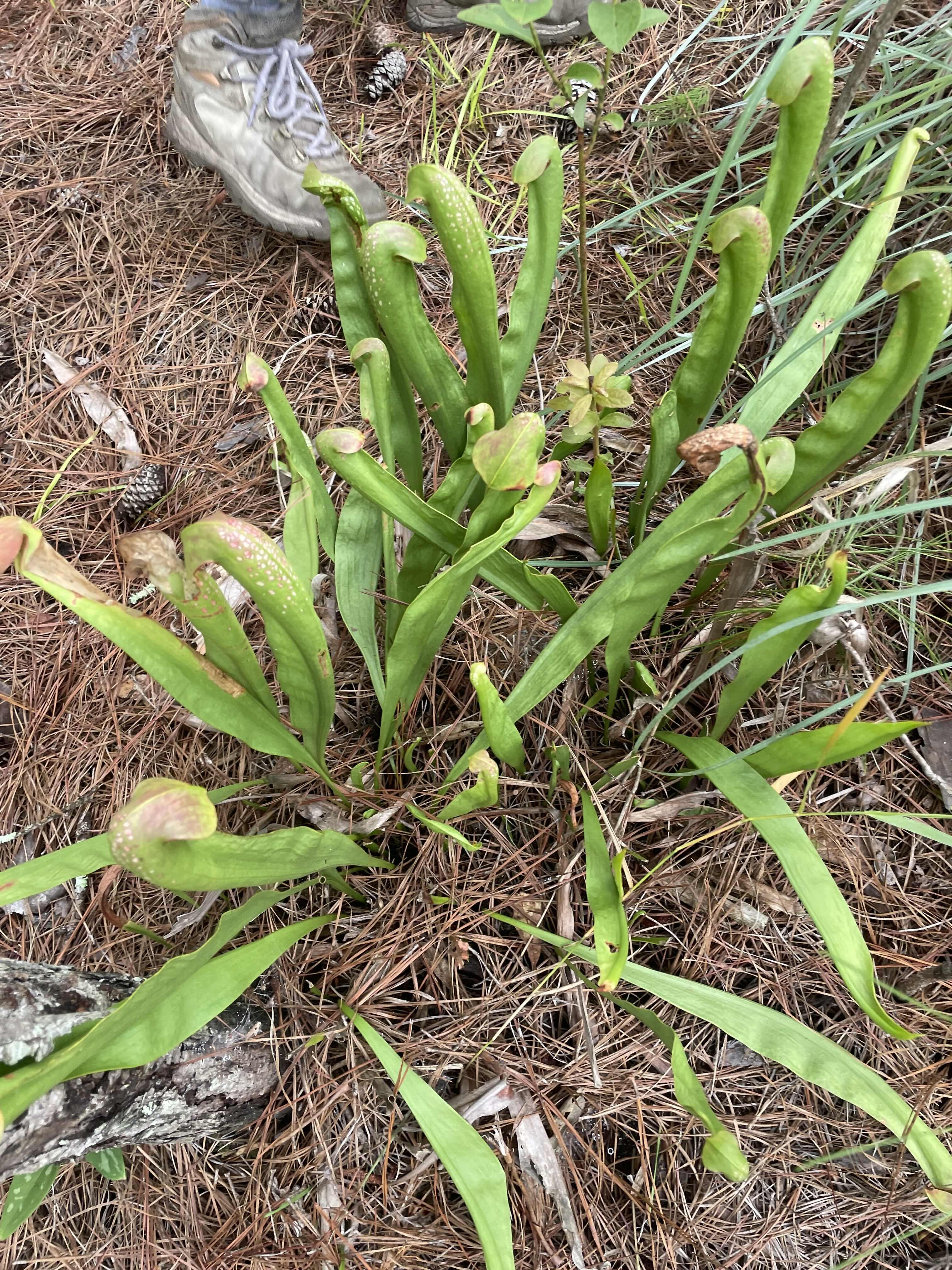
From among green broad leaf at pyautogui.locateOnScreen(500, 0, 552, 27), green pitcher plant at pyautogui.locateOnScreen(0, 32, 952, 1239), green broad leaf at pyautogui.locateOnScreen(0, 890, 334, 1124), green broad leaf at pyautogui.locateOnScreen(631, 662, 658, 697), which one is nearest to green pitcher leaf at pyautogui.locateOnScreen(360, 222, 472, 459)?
green pitcher plant at pyautogui.locateOnScreen(0, 32, 952, 1239)

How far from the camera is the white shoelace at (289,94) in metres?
1.45

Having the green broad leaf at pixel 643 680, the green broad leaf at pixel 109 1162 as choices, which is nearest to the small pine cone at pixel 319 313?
the green broad leaf at pixel 643 680

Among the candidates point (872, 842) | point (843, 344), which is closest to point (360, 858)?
point (872, 842)

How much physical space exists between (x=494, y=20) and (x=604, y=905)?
40.3 inches

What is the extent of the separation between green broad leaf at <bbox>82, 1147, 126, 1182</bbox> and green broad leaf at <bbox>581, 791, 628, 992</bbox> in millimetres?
630

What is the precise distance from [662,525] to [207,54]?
132 cm

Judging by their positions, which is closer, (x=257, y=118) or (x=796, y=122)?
(x=796, y=122)

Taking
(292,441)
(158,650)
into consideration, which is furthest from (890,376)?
(158,650)

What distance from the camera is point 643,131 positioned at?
1.46 m

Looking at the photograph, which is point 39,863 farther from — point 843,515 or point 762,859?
point 843,515

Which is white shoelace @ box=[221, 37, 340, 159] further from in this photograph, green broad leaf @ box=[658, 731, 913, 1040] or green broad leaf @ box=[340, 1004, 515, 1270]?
green broad leaf @ box=[340, 1004, 515, 1270]

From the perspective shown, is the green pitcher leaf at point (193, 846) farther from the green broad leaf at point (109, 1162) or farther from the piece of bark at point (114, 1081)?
the green broad leaf at point (109, 1162)

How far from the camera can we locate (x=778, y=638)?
77 cm

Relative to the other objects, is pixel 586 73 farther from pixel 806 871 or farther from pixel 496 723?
pixel 806 871
